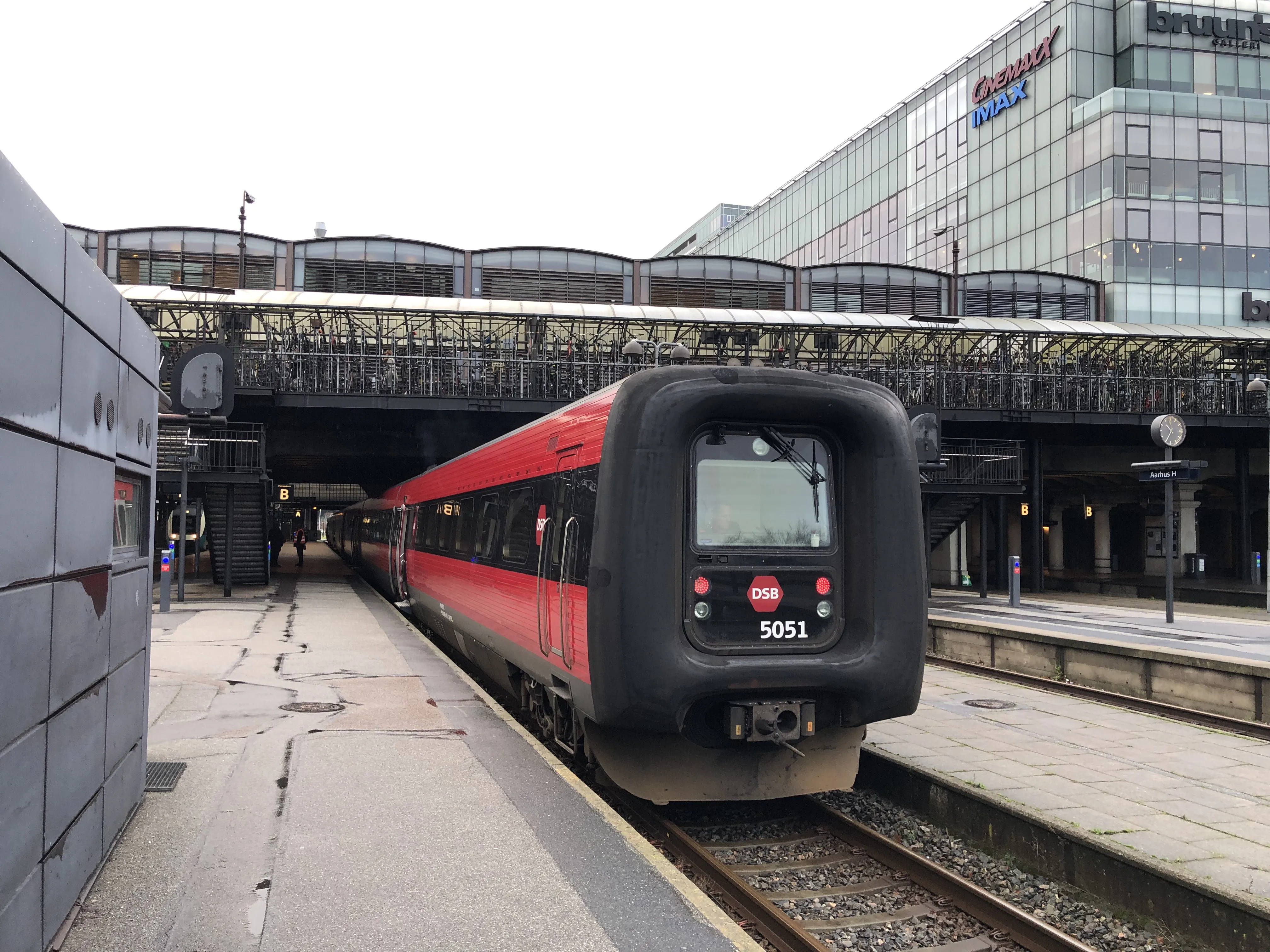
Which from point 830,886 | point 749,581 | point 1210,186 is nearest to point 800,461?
point 749,581

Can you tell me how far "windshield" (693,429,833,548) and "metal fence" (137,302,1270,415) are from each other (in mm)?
19694

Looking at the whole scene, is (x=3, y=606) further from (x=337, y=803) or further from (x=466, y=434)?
(x=466, y=434)

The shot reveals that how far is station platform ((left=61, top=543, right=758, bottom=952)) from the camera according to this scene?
464cm

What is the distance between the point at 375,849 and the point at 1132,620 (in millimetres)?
20000

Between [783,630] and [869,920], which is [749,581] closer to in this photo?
[783,630]

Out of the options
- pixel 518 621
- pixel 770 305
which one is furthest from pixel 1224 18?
pixel 518 621

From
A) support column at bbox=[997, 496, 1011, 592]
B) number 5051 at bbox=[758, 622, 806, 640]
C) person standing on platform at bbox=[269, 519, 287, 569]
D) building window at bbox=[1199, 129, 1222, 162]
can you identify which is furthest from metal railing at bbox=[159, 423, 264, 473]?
building window at bbox=[1199, 129, 1222, 162]

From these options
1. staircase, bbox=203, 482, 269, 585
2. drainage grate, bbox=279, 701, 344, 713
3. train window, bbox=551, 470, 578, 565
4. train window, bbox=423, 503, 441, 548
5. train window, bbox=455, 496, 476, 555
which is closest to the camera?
train window, bbox=551, 470, 578, 565

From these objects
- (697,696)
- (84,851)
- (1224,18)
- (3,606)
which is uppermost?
(1224,18)

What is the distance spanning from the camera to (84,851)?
493cm

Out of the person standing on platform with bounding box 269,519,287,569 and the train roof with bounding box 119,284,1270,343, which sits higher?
the train roof with bounding box 119,284,1270,343

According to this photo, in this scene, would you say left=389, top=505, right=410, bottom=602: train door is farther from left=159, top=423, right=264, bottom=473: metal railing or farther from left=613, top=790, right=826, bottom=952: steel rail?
left=613, top=790, right=826, bottom=952: steel rail

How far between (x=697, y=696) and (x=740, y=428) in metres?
1.80

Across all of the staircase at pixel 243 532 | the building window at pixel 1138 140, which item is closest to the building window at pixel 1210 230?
the building window at pixel 1138 140
